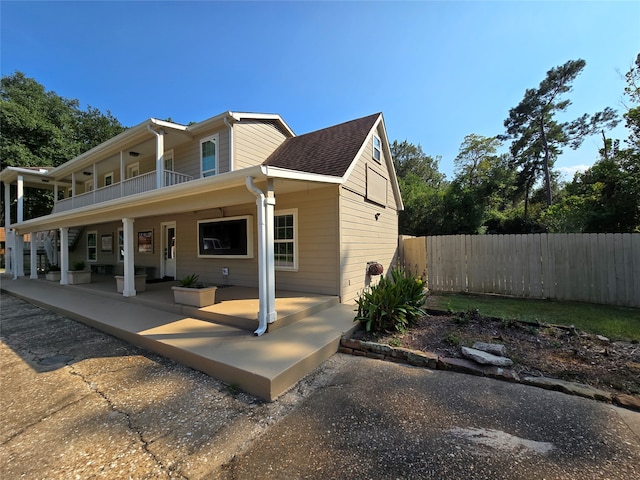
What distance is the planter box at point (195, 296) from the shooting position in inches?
221

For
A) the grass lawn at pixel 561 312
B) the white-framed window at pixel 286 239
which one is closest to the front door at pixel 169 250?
the white-framed window at pixel 286 239

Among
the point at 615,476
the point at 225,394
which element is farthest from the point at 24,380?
the point at 615,476

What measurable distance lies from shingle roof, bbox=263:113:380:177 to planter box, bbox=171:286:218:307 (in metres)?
4.01

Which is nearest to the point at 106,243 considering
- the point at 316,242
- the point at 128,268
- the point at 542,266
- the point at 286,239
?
the point at 128,268

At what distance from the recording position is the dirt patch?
127 inches

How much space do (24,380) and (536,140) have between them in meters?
30.8

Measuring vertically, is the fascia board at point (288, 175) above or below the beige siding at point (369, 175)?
below

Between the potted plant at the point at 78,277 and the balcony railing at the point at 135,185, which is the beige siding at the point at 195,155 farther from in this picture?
the potted plant at the point at 78,277

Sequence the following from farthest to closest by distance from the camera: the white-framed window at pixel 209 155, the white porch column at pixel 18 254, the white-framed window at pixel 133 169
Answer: the white porch column at pixel 18 254
the white-framed window at pixel 133 169
the white-framed window at pixel 209 155

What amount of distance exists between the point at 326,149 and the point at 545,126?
2363cm

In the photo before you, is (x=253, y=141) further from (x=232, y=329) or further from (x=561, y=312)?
(x=561, y=312)

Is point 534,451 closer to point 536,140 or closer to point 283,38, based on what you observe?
point 283,38

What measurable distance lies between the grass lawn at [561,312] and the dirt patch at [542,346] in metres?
0.58

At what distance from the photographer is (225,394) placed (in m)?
3.10
